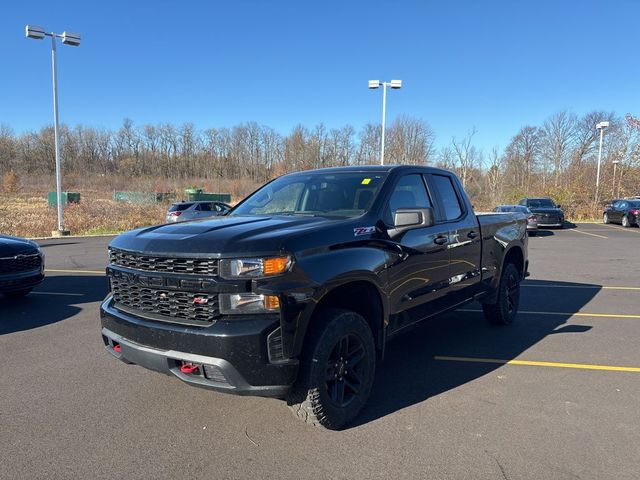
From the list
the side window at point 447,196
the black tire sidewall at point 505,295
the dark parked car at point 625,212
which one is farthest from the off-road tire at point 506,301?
the dark parked car at point 625,212

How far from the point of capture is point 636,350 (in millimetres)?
5164

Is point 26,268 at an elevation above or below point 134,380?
above

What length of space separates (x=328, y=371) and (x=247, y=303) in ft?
2.73

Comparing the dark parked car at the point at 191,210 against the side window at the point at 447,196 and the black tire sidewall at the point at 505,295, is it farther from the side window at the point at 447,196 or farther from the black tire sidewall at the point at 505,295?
the side window at the point at 447,196

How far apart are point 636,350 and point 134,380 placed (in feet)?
17.4

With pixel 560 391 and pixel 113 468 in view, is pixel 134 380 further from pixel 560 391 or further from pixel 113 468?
pixel 560 391

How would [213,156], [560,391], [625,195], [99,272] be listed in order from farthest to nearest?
[213,156] < [625,195] < [99,272] < [560,391]

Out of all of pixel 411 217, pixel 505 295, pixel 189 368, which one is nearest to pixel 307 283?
pixel 189 368

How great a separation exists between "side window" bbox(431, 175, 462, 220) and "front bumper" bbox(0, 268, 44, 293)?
242 inches

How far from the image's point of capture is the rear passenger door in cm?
465

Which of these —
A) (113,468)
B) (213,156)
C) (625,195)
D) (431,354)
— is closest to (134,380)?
(113,468)

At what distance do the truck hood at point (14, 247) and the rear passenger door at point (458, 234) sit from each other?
612 centimetres

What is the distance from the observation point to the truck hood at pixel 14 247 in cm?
683

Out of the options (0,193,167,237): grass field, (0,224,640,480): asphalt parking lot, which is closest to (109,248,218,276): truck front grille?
(0,224,640,480): asphalt parking lot
